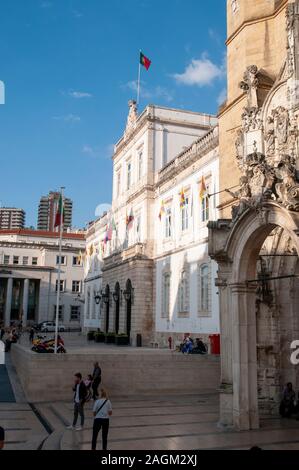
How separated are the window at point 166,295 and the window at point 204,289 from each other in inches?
219

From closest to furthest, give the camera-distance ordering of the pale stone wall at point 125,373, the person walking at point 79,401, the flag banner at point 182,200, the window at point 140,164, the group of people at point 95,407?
the group of people at point 95,407, the person walking at point 79,401, the pale stone wall at point 125,373, the flag banner at point 182,200, the window at point 140,164

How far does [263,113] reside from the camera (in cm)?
1622

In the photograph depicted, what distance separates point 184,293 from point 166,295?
142 inches

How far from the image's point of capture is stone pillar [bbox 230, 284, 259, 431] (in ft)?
42.1

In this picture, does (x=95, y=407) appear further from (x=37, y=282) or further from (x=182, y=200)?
(x=37, y=282)

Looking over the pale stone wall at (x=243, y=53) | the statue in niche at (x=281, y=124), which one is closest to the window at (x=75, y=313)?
the pale stone wall at (x=243, y=53)

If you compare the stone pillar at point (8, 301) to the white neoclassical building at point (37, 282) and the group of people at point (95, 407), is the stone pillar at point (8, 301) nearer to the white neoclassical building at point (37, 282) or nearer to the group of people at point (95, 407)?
the white neoclassical building at point (37, 282)

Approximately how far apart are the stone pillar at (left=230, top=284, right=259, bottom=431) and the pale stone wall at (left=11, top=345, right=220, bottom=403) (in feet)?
26.5

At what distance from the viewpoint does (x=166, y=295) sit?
37.1 metres

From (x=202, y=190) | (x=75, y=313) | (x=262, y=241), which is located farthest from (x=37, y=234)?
(x=262, y=241)

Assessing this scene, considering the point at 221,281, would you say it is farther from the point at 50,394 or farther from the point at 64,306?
the point at 64,306

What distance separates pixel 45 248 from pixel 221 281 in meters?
73.4

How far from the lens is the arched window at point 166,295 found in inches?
1438
